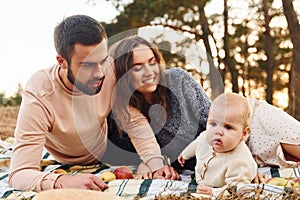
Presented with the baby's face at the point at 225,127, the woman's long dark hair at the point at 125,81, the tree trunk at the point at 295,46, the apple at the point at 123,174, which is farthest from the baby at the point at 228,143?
the tree trunk at the point at 295,46

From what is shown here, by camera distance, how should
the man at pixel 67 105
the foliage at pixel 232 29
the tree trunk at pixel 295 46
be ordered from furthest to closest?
the foliage at pixel 232 29, the tree trunk at pixel 295 46, the man at pixel 67 105

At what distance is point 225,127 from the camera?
70.3 inches

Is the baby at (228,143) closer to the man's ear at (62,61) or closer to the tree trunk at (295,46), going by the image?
the man's ear at (62,61)

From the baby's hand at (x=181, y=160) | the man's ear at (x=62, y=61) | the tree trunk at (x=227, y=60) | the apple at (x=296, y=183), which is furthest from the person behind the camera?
the tree trunk at (x=227, y=60)

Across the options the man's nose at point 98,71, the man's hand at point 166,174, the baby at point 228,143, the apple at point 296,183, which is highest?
the man's nose at point 98,71

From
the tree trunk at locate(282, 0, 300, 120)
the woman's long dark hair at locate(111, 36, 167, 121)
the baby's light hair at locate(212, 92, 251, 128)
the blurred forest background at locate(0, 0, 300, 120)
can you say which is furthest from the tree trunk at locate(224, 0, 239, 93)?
the baby's light hair at locate(212, 92, 251, 128)

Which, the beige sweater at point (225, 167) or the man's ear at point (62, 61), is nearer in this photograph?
the beige sweater at point (225, 167)

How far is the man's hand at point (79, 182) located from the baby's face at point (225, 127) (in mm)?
440

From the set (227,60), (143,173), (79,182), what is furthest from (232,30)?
(79,182)

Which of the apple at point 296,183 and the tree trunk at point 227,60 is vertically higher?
the tree trunk at point 227,60

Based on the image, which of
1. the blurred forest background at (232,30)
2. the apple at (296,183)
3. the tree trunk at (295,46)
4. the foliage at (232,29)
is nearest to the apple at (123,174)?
the apple at (296,183)

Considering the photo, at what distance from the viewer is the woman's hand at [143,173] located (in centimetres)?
202

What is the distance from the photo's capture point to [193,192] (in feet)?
5.72

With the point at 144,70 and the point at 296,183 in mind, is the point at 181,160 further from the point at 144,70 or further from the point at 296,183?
the point at 296,183
